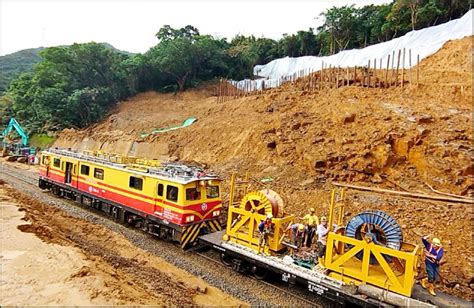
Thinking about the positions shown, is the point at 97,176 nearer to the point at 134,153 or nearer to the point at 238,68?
the point at 134,153

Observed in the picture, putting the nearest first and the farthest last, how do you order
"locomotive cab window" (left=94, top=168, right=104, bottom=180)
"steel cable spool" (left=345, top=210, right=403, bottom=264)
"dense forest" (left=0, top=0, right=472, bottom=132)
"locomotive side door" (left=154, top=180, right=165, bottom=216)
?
"steel cable spool" (left=345, top=210, right=403, bottom=264) < "locomotive side door" (left=154, top=180, right=165, bottom=216) < "locomotive cab window" (left=94, top=168, right=104, bottom=180) < "dense forest" (left=0, top=0, right=472, bottom=132)

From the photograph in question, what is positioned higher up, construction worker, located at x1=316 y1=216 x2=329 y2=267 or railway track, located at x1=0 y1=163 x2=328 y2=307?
construction worker, located at x1=316 y1=216 x2=329 y2=267

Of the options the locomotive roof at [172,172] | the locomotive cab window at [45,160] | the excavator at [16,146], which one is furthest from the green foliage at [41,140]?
the locomotive roof at [172,172]

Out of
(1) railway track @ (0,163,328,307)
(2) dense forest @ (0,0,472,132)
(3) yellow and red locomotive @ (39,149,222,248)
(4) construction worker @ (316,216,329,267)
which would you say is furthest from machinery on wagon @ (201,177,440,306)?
(2) dense forest @ (0,0,472,132)

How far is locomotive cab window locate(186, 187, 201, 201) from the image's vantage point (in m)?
11.2

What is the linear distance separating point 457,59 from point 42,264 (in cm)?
2576

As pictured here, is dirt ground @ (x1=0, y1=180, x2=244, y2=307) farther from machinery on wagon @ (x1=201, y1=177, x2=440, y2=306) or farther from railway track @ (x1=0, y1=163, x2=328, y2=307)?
machinery on wagon @ (x1=201, y1=177, x2=440, y2=306)

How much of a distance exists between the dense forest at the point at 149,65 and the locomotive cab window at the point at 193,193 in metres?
28.7

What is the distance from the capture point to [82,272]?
807 cm

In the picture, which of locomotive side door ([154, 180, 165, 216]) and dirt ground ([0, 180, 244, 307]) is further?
locomotive side door ([154, 180, 165, 216])

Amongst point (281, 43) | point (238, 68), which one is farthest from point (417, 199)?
point (281, 43)

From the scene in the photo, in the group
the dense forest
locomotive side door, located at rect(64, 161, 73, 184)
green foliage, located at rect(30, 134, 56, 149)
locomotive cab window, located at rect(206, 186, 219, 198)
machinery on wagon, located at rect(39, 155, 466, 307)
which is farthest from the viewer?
green foliage, located at rect(30, 134, 56, 149)

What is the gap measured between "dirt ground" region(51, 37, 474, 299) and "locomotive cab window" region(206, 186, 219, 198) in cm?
377

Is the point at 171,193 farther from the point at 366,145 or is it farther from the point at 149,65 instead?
the point at 149,65
